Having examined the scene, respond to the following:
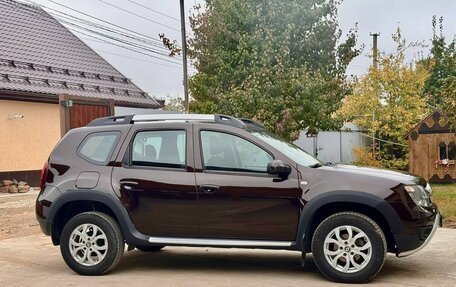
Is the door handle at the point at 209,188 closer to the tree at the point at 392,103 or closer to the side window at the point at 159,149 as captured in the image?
the side window at the point at 159,149

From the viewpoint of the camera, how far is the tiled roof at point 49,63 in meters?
17.7

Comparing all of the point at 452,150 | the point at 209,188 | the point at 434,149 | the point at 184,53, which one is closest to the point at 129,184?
the point at 209,188

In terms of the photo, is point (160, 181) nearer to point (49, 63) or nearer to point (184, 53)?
point (184, 53)

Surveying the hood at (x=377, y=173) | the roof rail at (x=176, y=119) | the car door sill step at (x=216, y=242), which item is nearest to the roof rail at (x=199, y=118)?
the roof rail at (x=176, y=119)

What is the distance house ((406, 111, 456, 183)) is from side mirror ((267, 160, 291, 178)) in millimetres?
12357

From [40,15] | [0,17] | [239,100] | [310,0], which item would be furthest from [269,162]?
[40,15]

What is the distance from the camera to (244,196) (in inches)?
237

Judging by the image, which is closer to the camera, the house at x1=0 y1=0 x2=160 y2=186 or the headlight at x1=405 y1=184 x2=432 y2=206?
the headlight at x1=405 y1=184 x2=432 y2=206

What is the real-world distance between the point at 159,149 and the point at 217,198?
0.91 m

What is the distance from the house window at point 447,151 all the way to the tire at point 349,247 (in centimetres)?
1237

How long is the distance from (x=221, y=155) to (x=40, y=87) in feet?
42.0

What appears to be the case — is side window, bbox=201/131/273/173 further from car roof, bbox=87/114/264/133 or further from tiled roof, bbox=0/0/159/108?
tiled roof, bbox=0/0/159/108

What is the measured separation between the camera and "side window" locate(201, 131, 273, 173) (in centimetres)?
615

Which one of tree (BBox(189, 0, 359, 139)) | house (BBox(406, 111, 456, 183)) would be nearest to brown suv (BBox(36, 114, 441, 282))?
tree (BBox(189, 0, 359, 139))
